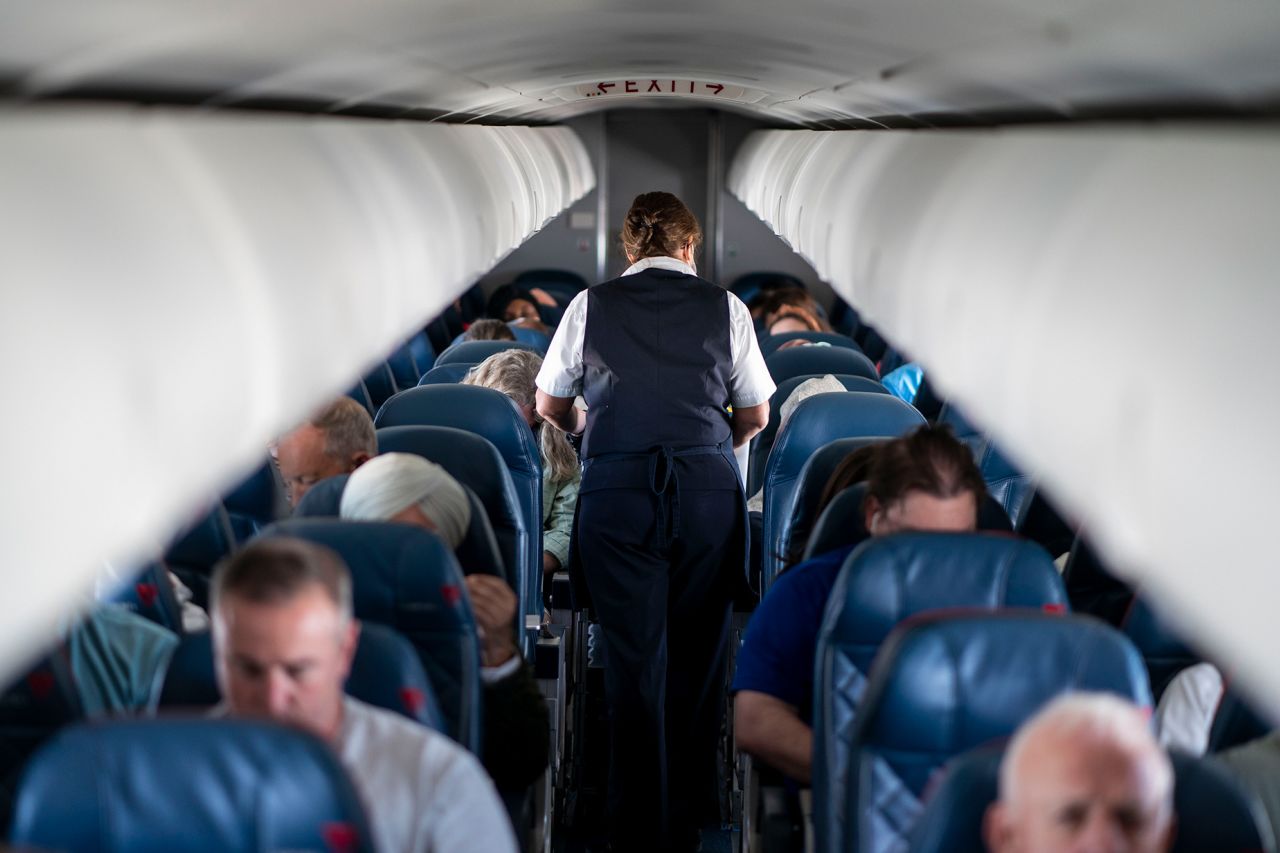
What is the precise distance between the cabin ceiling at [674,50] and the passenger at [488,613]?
93 cm

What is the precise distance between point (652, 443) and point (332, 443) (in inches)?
41.9

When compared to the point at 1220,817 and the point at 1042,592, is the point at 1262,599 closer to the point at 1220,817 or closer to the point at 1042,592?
the point at 1220,817

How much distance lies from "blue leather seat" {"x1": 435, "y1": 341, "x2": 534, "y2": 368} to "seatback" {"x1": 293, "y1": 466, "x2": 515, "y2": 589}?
2777mm

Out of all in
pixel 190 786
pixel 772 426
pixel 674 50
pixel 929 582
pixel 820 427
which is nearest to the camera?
pixel 190 786

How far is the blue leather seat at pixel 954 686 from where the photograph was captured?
8.30 feet

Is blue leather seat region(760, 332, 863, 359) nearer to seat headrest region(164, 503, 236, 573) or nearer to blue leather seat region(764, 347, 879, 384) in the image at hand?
blue leather seat region(764, 347, 879, 384)

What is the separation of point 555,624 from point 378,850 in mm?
3088

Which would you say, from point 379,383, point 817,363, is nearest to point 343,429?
point 817,363

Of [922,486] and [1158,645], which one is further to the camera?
[1158,645]

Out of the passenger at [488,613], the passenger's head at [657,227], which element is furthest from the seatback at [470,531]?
the passenger's head at [657,227]

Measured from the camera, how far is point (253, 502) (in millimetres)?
4688

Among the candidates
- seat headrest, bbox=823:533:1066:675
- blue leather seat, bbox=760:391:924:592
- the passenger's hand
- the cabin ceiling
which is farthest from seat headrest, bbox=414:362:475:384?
seat headrest, bbox=823:533:1066:675

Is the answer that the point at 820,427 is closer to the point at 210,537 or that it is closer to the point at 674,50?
the point at 674,50

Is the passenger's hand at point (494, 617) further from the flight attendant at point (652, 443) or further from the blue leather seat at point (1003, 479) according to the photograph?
the blue leather seat at point (1003, 479)
